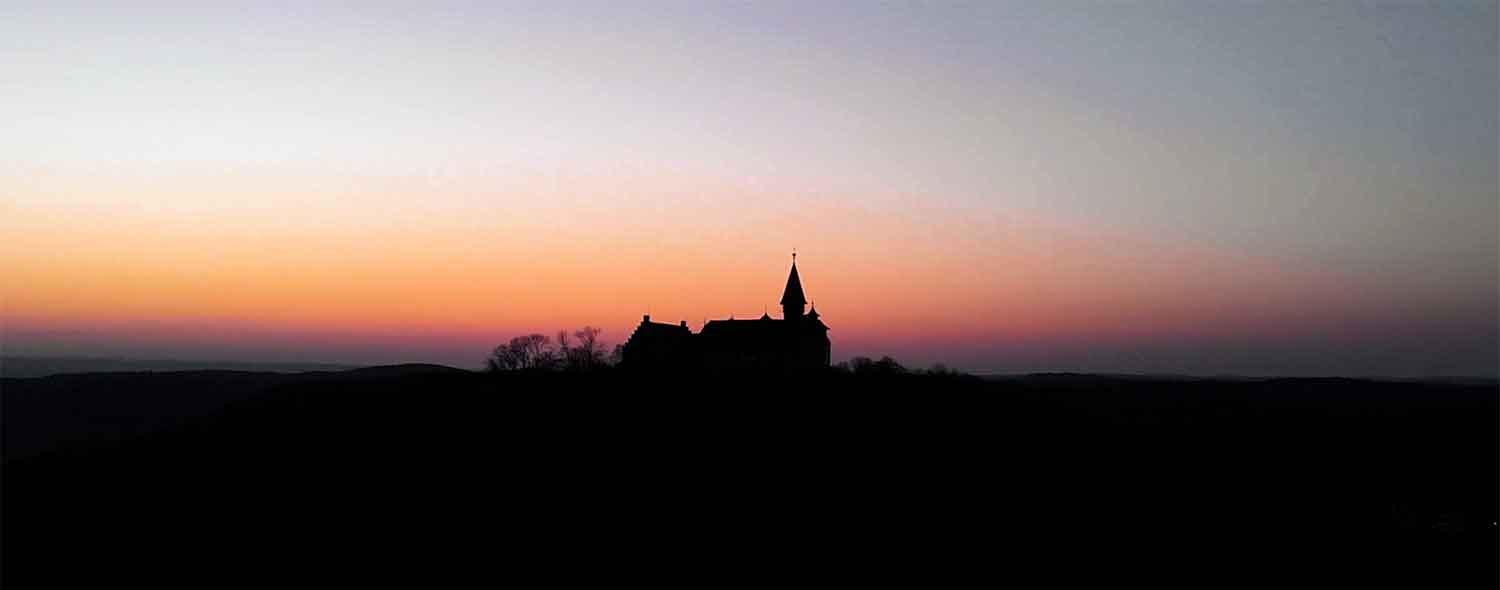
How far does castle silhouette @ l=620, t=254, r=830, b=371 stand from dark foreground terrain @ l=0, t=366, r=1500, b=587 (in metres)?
10.0

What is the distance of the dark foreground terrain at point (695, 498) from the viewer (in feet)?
154

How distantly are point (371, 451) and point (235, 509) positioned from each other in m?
8.27

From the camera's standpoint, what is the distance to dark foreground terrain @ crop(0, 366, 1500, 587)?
47031 millimetres

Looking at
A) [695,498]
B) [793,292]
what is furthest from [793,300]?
[695,498]

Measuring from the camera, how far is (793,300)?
80875 millimetres

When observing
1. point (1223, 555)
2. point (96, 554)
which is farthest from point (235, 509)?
point (1223, 555)

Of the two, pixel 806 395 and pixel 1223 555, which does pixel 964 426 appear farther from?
pixel 1223 555

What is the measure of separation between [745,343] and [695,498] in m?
28.6

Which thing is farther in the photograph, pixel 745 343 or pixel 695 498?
pixel 745 343

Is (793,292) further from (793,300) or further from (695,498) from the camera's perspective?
(695,498)

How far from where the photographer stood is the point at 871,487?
2167 inches

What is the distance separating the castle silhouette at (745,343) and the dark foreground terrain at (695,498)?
33.0 ft

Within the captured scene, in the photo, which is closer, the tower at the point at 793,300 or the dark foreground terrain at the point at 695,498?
the dark foreground terrain at the point at 695,498

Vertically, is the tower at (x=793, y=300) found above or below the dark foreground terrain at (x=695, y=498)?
above
